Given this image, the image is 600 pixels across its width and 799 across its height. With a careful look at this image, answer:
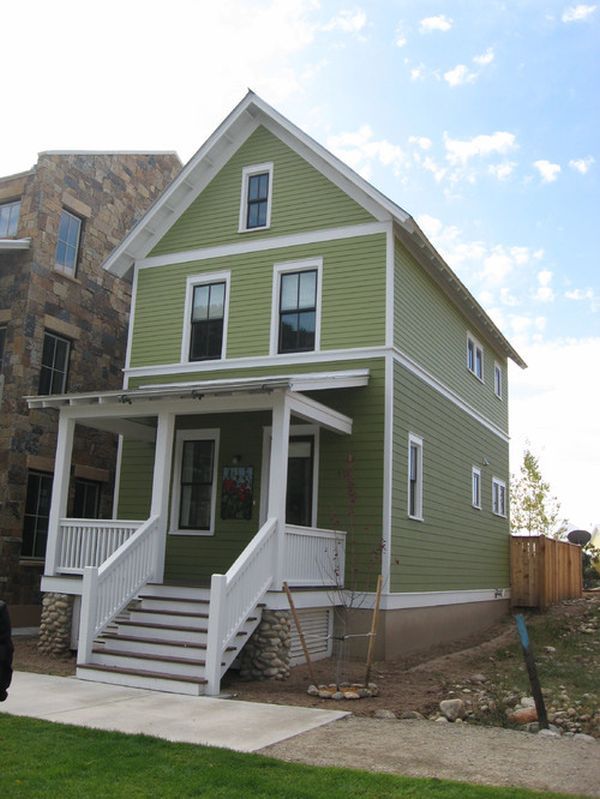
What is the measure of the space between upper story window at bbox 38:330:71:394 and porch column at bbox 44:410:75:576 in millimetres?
3766

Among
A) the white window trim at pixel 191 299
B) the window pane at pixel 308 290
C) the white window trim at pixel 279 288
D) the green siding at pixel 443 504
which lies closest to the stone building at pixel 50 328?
the white window trim at pixel 191 299

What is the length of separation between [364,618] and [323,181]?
25.5 feet

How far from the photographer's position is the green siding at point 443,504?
45.4 ft

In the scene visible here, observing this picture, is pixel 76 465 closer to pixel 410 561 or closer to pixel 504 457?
pixel 410 561

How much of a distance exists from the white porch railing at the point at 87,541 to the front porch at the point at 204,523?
18 millimetres

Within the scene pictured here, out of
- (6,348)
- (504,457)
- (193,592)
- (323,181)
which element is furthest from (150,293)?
(504,457)

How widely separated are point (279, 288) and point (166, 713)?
8.56 meters

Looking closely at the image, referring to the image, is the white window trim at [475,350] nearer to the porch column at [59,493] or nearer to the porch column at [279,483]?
the porch column at [279,483]

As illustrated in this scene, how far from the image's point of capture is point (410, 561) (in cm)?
1406

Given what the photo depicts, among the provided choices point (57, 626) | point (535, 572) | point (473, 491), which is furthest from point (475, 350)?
point (57, 626)

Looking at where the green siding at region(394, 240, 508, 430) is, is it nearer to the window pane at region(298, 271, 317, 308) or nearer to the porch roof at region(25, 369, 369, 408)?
the porch roof at region(25, 369, 369, 408)

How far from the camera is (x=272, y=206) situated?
1539 centimetres

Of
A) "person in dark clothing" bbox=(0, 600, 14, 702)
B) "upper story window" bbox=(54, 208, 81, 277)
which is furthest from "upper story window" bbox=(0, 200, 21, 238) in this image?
"person in dark clothing" bbox=(0, 600, 14, 702)

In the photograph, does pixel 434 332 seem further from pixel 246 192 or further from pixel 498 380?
pixel 498 380
